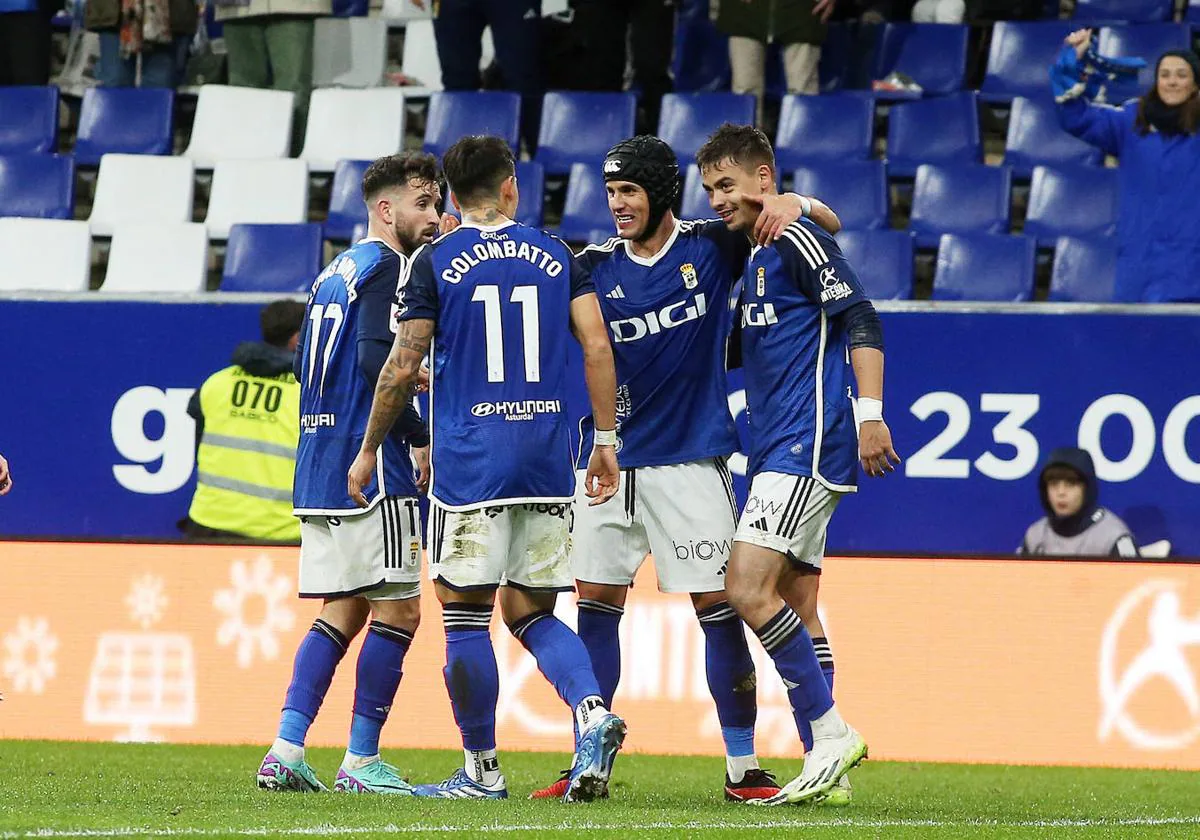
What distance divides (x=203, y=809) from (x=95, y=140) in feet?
28.7

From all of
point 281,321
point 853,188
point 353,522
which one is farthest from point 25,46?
point 353,522

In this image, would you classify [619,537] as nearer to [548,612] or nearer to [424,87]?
[548,612]

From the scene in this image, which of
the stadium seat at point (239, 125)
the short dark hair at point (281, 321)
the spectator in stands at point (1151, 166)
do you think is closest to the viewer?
the short dark hair at point (281, 321)

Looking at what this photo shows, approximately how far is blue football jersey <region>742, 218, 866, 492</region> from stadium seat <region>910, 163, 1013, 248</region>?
17.3 ft

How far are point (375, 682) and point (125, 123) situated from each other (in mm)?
7857

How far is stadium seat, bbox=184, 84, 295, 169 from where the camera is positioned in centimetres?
1329

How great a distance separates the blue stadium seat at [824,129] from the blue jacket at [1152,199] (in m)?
2.11

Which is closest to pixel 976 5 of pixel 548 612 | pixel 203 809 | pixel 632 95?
pixel 632 95

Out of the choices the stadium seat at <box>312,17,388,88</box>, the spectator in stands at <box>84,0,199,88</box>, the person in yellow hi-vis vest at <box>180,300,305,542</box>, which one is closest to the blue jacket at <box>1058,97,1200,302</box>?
the person in yellow hi-vis vest at <box>180,300,305,542</box>

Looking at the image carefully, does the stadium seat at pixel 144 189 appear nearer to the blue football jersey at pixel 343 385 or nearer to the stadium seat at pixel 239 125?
the stadium seat at pixel 239 125

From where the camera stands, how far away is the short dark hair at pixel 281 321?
32.4 ft

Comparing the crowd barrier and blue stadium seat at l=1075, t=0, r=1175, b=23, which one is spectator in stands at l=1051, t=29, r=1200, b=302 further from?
blue stadium seat at l=1075, t=0, r=1175, b=23

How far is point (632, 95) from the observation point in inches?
504

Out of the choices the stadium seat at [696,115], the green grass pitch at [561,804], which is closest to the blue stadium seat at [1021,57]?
the stadium seat at [696,115]
